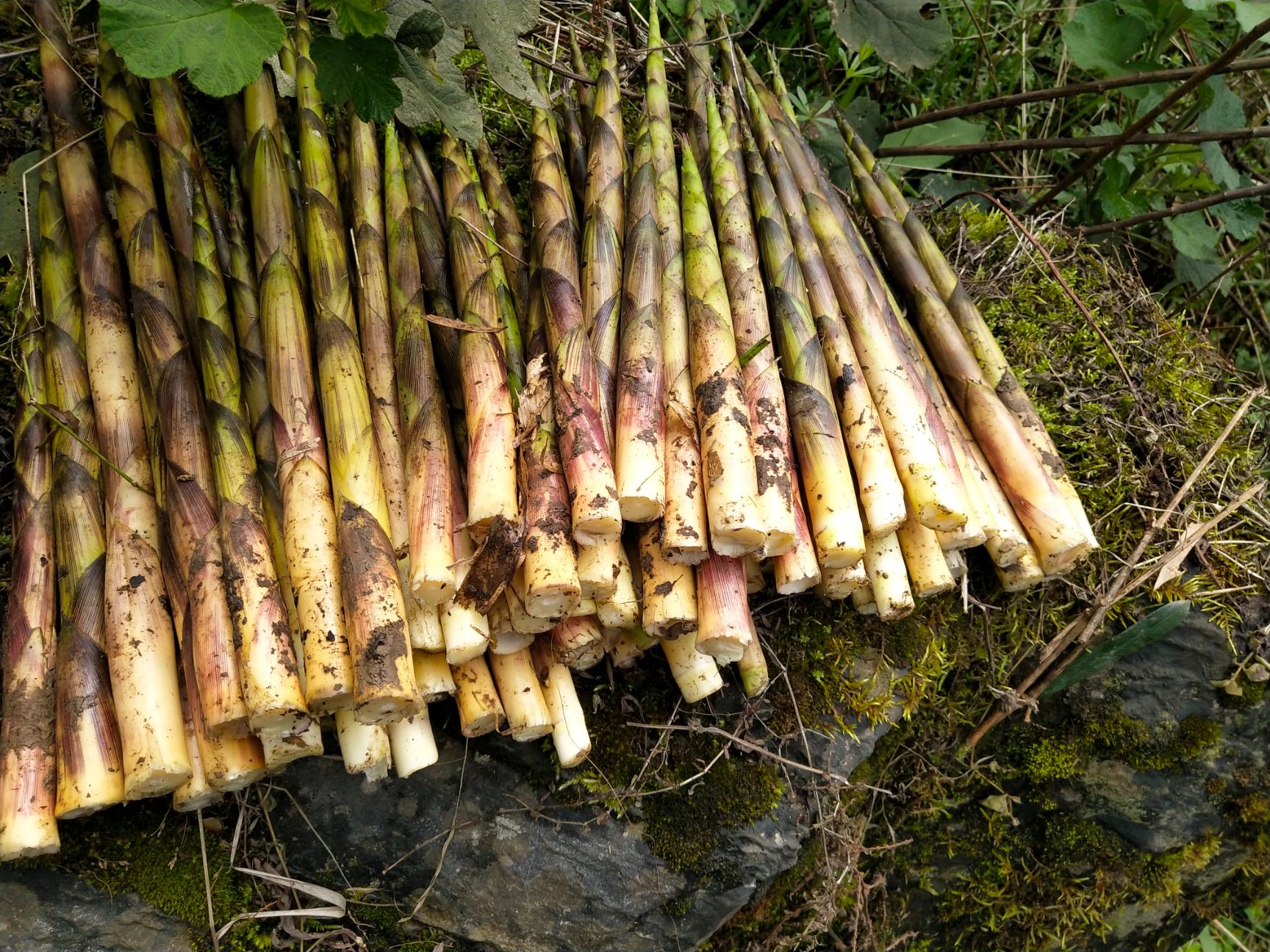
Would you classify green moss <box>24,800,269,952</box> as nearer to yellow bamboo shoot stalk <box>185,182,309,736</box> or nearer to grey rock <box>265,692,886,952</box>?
grey rock <box>265,692,886,952</box>

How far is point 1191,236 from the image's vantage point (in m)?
3.79

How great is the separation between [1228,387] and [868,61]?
2.11 meters

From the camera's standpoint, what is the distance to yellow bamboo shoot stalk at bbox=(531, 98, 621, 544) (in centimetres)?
213

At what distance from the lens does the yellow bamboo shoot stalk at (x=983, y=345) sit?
275 cm

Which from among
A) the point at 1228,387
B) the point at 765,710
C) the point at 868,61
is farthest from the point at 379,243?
the point at 1228,387

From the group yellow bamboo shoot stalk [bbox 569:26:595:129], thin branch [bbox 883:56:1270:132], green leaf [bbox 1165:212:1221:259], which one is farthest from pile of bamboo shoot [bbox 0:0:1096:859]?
green leaf [bbox 1165:212:1221:259]

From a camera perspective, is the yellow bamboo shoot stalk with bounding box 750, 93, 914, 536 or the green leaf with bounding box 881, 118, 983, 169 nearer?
the yellow bamboo shoot stalk with bounding box 750, 93, 914, 536

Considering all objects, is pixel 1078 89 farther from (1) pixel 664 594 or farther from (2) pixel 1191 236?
(1) pixel 664 594

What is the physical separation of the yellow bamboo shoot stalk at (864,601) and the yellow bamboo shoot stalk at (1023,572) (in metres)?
0.42

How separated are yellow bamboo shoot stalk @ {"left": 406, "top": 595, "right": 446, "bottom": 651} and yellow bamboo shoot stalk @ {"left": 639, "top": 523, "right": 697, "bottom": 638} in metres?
0.52

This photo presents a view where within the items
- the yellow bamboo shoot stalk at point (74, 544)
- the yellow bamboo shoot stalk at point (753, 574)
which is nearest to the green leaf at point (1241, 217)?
the yellow bamboo shoot stalk at point (753, 574)

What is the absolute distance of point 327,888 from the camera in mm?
2441


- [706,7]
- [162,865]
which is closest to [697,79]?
[706,7]

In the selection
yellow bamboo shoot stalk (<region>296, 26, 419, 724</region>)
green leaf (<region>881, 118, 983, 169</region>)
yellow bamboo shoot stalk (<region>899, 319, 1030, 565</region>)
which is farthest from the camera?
green leaf (<region>881, 118, 983, 169</region>)
